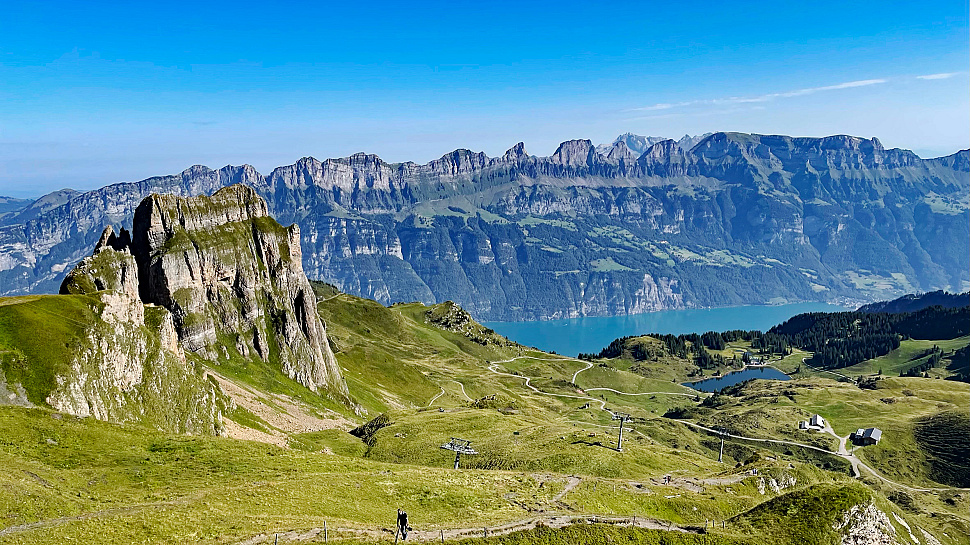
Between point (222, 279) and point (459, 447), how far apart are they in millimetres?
83793

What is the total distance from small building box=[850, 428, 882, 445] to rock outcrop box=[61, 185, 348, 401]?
473 ft

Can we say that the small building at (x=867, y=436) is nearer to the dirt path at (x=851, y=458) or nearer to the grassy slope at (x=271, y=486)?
the dirt path at (x=851, y=458)

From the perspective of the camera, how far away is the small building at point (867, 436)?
174 metres

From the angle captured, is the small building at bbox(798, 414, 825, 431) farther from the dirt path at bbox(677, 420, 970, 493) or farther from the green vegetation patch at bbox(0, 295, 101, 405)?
the green vegetation patch at bbox(0, 295, 101, 405)

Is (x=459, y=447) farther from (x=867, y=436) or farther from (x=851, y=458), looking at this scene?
(x=867, y=436)

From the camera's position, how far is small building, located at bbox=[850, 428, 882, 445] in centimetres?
17412

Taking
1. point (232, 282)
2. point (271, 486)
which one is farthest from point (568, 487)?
point (232, 282)

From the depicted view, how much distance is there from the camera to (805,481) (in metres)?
90.6

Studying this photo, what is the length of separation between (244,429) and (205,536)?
69130mm

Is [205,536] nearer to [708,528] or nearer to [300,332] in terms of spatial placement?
[708,528]

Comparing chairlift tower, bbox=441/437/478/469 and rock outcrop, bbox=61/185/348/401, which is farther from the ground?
rock outcrop, bbox=61/185/348/401

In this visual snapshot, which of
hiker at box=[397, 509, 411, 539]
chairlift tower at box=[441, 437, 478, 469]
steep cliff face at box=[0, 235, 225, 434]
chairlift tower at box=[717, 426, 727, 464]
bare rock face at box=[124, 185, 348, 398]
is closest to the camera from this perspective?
hiker at box=[397, 509, 411, 539]

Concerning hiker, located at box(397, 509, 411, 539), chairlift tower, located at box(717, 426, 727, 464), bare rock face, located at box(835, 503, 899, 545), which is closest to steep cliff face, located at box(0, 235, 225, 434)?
hiker, located at box(397, 509, 411, 539)

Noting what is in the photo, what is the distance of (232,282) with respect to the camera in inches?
6009
